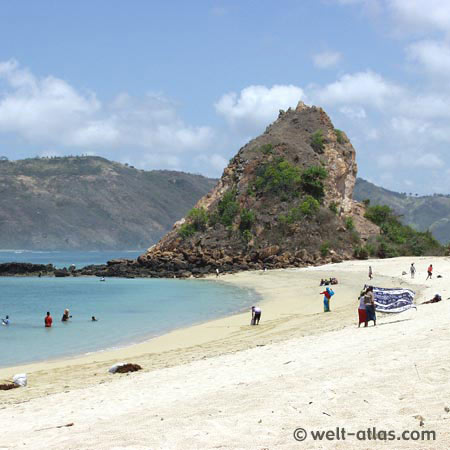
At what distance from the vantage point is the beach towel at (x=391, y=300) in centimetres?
2158

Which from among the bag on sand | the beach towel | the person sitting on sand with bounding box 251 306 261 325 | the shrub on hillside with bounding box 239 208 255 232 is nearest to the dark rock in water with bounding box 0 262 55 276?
the shrub on hillside with bounding box 239 208 255 232

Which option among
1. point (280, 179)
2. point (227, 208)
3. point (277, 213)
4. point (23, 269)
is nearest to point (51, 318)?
point (277, 213)

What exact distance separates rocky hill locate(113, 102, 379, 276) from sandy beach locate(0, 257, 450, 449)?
4667 centimetres

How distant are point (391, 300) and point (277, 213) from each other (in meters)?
50.8

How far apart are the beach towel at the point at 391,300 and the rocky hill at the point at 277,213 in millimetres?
40346

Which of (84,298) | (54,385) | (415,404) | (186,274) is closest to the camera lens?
(415,404)

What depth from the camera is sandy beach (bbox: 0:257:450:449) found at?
786 centimetres

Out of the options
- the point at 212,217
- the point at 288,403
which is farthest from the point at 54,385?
the point at 212,217

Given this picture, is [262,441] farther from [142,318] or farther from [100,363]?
[142,318]

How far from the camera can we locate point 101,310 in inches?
1414

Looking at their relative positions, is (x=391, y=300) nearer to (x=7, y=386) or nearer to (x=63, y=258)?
(x=7, y=386)

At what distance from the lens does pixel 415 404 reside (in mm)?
8375

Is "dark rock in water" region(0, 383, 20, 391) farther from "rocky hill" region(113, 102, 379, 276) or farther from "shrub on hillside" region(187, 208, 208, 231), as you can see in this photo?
"shrub on hillside" region(187, 208, 208, 231)

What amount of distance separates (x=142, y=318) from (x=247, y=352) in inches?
651
